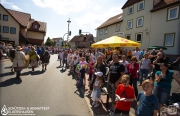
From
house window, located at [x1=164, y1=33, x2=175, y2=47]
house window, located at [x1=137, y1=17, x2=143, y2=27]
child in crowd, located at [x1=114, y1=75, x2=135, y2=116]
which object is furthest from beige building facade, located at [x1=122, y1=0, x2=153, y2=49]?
child in crowd, located at [x1=114, y1=75, x2=135, y2=116]

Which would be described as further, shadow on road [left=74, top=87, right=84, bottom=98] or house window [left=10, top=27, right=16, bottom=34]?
house window [left=10, top=27, right=16, bottom=34]

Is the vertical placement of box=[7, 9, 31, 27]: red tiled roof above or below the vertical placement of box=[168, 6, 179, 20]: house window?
above

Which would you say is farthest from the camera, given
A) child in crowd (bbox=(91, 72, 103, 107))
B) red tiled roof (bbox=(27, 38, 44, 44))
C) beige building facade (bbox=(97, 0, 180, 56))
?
red tiled roof (bbox=(27, 38, 44, 44))

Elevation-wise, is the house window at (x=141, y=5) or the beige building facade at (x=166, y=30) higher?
the house window at (x=141, y=5)

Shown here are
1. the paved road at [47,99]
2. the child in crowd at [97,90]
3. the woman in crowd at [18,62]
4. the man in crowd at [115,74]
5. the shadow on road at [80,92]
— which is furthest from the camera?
the woman in crowd at [18,62]

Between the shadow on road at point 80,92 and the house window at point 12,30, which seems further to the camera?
the house window at point 12,30

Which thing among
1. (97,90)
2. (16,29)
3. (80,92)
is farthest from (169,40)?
(16,29)

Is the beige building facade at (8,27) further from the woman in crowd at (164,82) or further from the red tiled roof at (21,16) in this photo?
the woman in crowd at (164,82)

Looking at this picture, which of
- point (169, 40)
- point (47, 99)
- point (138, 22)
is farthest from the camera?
point (138, 22)

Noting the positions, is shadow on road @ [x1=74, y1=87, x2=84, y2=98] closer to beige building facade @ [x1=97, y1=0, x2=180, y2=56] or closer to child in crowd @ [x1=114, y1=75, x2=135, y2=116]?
child in crowd @ [x1=114, y1=75, x2=135, y2=116]

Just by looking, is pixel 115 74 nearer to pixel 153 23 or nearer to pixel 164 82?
pixel 164 82

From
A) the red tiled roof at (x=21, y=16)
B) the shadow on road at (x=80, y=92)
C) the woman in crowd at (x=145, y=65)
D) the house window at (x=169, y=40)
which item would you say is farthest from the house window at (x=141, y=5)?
the red tiled roof at (x=21, y=16)

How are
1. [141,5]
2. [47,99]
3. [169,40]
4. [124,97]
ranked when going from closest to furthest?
[124,97] < [47,99] < [169,40] < [141,5]

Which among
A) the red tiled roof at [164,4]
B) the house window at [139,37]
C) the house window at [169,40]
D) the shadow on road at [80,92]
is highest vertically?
the red tiled roof at [164,4]
